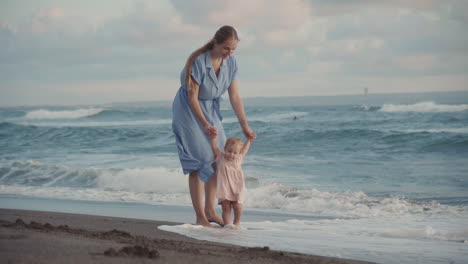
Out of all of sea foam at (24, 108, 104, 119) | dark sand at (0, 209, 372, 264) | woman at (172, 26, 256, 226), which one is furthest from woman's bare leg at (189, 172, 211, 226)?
sea foam at (24, 108, 104, 119)

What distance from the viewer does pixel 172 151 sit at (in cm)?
1378

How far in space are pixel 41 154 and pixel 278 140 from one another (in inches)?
261

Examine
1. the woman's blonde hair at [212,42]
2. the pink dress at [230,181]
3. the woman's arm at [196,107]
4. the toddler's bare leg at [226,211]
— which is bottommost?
the toddler's bare leg at [226,211]

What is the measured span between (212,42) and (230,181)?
3.61 ft

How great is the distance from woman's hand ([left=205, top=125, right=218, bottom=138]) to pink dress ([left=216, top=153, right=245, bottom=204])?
0.21 m

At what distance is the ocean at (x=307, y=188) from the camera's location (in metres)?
4.00

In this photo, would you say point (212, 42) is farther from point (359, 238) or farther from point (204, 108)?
point (359, 238)

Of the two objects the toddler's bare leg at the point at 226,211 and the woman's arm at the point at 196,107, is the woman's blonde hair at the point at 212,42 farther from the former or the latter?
the toddler's bare leg at the point at 226,211

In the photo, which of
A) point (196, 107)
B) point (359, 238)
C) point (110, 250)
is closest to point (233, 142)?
point (196, 107)

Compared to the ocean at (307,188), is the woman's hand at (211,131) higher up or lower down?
higher up

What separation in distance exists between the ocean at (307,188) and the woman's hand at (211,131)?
736mm

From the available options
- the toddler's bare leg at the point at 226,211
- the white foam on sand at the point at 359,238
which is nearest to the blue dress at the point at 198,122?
the toddler's bare leg at the point at 226,211

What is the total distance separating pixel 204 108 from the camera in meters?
4.40

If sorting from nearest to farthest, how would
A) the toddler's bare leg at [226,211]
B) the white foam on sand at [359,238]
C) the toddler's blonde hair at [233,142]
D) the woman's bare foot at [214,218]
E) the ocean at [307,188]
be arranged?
the white foam on sand at [359,238]
the ocean at [307,188]
the toddler's blonde hair at [233,142]
the toddler's bare leg at [226,211]
the woman's bare foot at [214,218]
